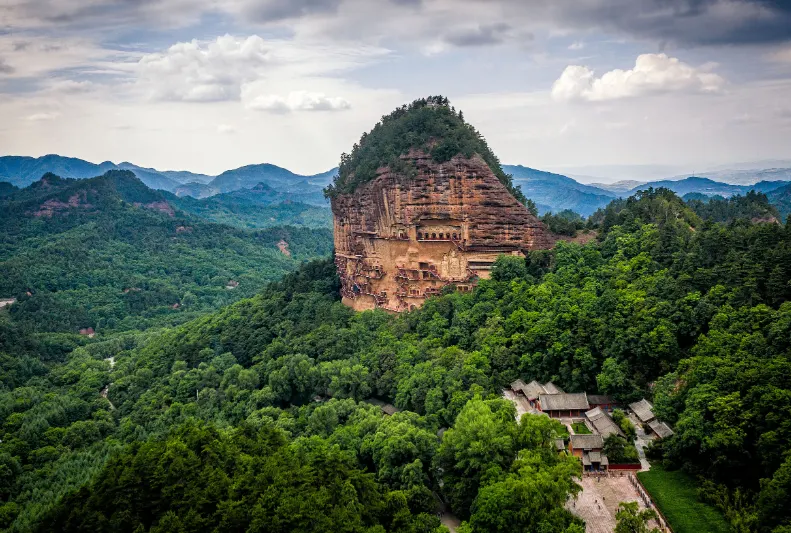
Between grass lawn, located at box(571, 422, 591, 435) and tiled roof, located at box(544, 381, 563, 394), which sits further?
tiled roof, located at box(544, 381, 563, 394)

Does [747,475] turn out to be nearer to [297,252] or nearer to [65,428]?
[65,428]

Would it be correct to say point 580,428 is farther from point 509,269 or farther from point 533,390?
point 509,269

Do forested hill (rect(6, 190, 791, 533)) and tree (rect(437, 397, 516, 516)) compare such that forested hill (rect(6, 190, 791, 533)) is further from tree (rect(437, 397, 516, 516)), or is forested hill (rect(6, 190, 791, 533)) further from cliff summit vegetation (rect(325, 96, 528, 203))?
cliff summit vegetation (rect(325, 96, 528, 203))

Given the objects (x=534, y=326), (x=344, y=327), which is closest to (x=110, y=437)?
(x=344, y=327)

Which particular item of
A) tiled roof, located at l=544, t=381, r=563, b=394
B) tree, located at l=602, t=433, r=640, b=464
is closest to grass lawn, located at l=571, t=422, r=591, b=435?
tree, located at l=602, t=433, r=640, b=464

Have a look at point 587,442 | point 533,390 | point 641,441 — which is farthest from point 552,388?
point 641,441

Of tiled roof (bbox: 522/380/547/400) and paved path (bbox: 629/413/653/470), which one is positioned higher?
tiled roof (bbox: 522/380/547/400)

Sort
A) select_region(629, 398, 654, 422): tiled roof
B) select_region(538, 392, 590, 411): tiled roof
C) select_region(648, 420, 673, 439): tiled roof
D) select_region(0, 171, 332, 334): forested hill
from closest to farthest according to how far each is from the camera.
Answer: select_region(648, 420, 673, 439): tiled roof, select_region(629, 398, 654, 422): tiled roof, select_region(538, 392, 590, 411): tiled roof, select_region(0, 171, 332, 334): forested hill
